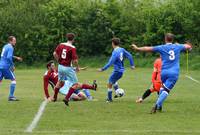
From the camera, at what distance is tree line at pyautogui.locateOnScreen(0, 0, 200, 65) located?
50156 millimetres

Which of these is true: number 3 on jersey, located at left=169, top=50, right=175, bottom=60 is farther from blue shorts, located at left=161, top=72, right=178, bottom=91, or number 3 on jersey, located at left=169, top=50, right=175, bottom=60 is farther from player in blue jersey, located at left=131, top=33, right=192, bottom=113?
A: blue shorts, located at left=161, top=72, right=178, bottom=91

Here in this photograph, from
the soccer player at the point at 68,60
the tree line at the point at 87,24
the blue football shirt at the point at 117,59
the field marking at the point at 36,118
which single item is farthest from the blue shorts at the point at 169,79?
the tree line at the point at 87,24

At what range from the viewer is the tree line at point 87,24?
50.2 m

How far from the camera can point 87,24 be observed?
52.3m

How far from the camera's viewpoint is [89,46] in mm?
51906

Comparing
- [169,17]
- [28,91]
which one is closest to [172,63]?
[28,91]

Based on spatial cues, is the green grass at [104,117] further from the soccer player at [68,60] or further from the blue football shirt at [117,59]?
the blue football shirt at [117,59]

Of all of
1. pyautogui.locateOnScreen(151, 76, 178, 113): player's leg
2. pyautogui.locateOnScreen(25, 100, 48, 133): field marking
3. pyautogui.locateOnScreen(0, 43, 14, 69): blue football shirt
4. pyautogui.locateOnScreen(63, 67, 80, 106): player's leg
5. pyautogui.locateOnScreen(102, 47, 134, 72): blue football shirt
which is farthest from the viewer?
pyautogui.locateOnScreen(0, 43, 14, 69): blue football shirt

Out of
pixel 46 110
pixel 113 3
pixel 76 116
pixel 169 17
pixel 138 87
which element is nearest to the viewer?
pixel 76 116

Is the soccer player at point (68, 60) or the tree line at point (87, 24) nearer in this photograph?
the soccer player at point (68, 60)

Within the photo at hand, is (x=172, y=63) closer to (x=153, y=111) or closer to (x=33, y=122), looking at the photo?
(x=153, y=111)

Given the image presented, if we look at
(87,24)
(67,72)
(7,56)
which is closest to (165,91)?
(67,72)

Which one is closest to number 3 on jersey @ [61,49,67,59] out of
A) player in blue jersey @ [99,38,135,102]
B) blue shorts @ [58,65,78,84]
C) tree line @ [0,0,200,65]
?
blue shorts @ [58,65,78,84]

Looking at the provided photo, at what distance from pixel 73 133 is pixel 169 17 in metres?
38.6
